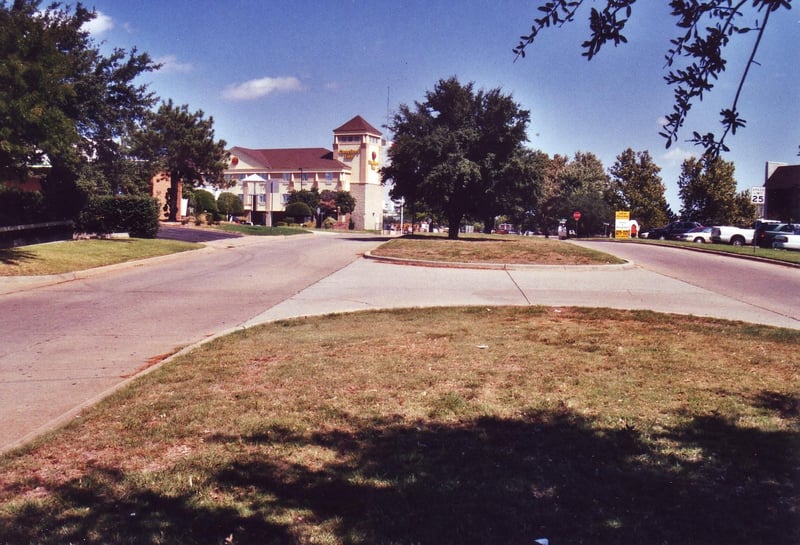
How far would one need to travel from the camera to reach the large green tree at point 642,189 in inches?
2544

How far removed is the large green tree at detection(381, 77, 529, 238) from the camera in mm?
31547

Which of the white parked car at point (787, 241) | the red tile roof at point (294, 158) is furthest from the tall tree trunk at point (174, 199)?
the red tile roof at point (294, 158)

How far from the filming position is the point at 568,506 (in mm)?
3254

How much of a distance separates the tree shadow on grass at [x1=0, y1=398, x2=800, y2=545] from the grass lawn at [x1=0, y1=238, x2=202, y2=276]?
12.9 meters

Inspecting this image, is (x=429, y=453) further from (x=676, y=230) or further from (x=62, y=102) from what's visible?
(x=676, y=230)

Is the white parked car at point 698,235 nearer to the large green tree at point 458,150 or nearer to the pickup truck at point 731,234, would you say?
the pickup truck at point 731,234

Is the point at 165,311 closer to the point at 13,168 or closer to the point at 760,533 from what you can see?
the point at 13,168

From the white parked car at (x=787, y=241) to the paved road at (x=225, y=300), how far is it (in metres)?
16.1

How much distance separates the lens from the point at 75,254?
57.5 feet

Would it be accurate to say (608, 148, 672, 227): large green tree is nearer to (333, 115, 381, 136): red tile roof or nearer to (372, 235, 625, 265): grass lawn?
(333, 115, 381, 136): red tile roof

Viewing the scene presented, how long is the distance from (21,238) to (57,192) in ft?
6.49

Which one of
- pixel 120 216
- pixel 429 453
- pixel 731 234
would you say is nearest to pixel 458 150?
pixel 120 216

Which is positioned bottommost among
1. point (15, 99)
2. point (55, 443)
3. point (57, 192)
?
point (55, 443)

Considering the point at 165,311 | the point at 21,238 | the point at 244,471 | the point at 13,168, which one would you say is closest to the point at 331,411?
the point at 244,471
